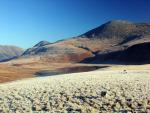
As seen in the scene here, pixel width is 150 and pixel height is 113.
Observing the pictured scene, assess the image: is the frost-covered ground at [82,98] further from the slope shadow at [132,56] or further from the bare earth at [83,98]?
the slope shadow at [132,56]

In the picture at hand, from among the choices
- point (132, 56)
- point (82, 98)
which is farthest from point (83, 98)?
point (132, 56)

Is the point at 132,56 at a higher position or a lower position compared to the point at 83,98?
higher

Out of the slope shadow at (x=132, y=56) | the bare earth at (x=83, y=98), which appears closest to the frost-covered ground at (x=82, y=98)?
the bare earth at (x=83, y=98)

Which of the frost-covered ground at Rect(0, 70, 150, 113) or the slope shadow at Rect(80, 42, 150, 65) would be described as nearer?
the frost-covered ground at Rect(0, 70, 150, 113)

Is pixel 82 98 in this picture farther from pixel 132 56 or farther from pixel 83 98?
pixel 132 56

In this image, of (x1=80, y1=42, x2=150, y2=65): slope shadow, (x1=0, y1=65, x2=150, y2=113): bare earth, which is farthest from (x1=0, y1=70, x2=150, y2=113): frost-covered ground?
(x1=80, y1=42, x2=150, y2=65): slope shadow

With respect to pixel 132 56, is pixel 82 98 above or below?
below

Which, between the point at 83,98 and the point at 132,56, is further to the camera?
the point at 132,56

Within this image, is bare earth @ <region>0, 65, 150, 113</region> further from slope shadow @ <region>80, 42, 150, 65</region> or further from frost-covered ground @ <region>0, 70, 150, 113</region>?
slope shadow @ <region>80, 42, 150, 65</region>

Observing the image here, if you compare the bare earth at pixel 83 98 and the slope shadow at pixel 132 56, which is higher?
the slope shadow at pixel 132 56

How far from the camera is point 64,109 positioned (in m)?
23.5

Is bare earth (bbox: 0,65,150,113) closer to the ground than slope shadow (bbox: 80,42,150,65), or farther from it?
closer to the ground

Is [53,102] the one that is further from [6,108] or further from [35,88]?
[35,88]

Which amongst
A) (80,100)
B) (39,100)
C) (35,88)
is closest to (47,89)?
(35,88)
